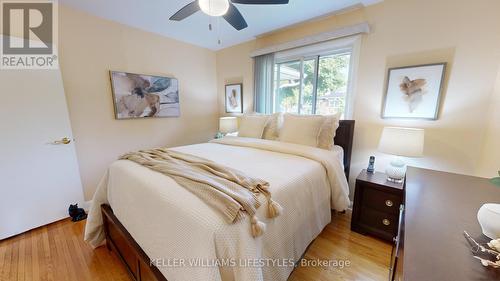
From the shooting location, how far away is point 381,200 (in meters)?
1.81

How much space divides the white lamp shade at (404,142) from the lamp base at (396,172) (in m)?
0.22

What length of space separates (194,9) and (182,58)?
1.72 meters

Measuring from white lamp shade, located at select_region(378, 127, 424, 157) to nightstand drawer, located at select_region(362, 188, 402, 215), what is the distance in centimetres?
40

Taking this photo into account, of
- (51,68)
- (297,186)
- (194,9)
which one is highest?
(194,9)

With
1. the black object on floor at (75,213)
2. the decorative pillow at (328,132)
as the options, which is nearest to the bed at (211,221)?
the decorative pillow at (328,132)

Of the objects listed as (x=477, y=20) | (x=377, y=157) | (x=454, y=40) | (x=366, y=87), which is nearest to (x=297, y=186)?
(x=377, y=157)

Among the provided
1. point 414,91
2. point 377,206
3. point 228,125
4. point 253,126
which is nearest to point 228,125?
point 228,125

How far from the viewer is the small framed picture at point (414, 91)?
178 centimetres

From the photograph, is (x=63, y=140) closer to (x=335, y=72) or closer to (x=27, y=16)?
(x=27, y=16)

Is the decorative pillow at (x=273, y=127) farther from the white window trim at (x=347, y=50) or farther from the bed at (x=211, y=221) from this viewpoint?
the white window trim at (x=347, y=50)

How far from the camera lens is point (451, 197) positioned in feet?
3.42

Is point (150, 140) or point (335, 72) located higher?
point (335, 72)

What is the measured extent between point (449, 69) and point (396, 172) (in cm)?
104

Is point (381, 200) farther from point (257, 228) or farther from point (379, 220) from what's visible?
point (257, 228)
